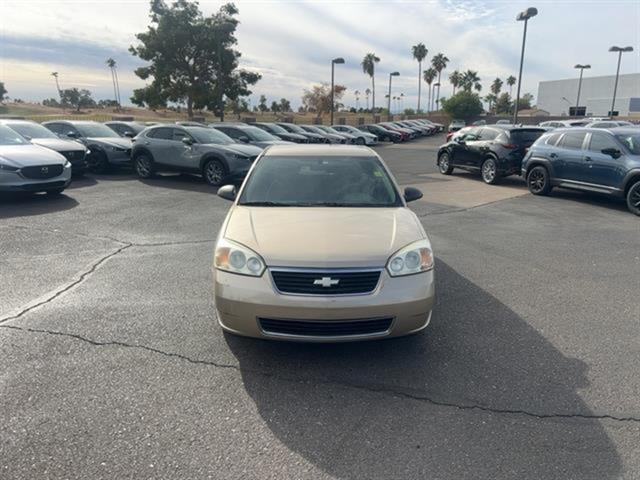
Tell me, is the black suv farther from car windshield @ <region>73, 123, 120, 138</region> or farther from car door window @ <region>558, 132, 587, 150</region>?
car windshield @ <region>73, 123, 120, 138</region>

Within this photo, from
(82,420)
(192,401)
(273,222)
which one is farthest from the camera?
(273,222)

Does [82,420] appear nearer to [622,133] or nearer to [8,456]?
[8,456]

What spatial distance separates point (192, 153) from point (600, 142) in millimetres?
10276

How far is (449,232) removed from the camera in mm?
7727

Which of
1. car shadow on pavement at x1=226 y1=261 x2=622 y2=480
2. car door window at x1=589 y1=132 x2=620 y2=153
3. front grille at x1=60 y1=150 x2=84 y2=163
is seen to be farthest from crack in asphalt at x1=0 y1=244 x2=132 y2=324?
car door window at x1=589 y1=132 x2=620 y2=153

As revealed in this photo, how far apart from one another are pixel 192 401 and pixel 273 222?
5.02 feet

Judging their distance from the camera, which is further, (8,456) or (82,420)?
(82,420)

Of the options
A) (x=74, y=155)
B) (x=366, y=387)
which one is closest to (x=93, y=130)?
(x=74, y=155)

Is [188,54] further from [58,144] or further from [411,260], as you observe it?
[411,260]

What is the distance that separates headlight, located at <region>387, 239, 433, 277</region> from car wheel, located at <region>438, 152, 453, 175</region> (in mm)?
13235

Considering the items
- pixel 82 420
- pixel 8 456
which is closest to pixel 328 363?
pixel 82 420

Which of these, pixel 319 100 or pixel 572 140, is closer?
pixel 572 140

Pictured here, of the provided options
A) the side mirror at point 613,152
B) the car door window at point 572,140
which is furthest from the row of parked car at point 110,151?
the side mirror at point 613,152

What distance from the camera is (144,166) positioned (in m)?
13.3
